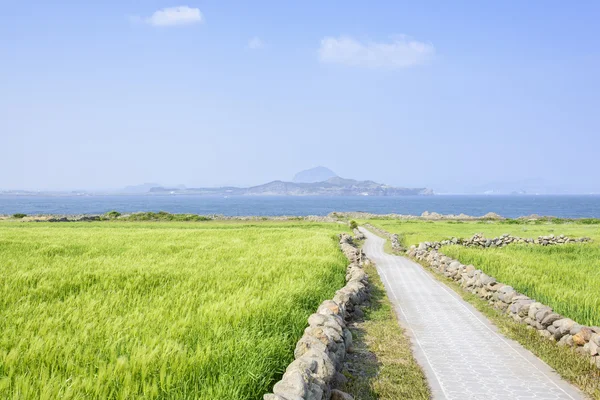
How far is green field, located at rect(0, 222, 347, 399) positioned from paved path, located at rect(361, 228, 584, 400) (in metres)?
2.66

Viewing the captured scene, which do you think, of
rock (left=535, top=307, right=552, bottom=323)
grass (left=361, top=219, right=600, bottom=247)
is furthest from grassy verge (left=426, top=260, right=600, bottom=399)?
grass (left=361, top=219, right=600, bottom=247)

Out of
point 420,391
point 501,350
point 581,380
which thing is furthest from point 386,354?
point 581,380

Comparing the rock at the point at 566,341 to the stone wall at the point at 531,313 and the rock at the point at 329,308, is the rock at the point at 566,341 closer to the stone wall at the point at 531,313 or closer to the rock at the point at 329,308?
the stone wall at the point at 531,313

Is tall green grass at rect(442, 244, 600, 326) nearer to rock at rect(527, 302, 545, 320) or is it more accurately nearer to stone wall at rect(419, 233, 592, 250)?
rock at rect(527, 302, 545, 320)

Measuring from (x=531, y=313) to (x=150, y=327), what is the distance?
9.27m

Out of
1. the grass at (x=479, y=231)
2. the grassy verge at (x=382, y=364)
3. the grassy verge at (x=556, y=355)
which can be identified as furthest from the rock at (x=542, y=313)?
the grass at (x=479, y=231)

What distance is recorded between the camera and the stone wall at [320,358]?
5.63m

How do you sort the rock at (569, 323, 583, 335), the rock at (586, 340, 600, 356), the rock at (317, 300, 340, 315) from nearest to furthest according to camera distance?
1. the rock at (586, 340, 600, 356)
2. the rock at (569, 323, 583, 335)
3. the rock at (317, 300, 340, 315)

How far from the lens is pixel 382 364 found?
326 inches

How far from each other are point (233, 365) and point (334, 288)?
26.3ft

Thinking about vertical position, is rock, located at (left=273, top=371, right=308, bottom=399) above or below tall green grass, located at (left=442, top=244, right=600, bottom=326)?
above

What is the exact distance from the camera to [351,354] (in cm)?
886

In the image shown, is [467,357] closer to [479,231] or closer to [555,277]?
[555,277]

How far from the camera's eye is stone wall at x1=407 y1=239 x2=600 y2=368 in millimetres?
8664
